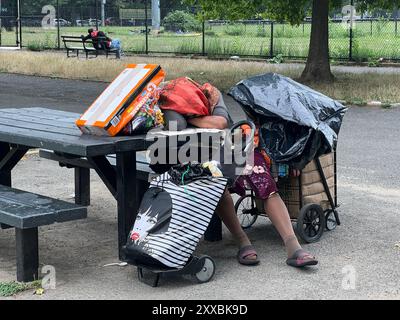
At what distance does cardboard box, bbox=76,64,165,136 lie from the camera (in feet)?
18.2

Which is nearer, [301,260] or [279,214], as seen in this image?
[301,260]

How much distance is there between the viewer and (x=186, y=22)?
45.8 metres

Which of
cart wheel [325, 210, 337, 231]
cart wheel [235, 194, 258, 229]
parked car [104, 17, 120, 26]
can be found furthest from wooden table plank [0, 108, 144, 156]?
parked car [104, 17, 120, 26]

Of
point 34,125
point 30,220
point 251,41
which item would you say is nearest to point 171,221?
point 30,220

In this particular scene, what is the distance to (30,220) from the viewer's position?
17.3 ft

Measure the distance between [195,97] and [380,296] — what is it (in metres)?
1.82

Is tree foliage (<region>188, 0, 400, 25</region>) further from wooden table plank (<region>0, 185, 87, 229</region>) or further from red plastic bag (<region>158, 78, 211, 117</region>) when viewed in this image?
wooden table plank (<region>0, 185, 87, 229</region>)

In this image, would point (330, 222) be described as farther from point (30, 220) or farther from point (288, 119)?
point (30, 220)

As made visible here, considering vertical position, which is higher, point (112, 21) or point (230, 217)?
point (112, 21)

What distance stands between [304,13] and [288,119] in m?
14.3

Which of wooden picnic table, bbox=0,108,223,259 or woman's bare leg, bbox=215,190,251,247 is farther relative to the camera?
woman's bare leg, bbox=215,190,251,247

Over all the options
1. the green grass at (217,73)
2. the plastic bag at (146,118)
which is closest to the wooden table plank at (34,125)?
the plastic bag at (146,118)

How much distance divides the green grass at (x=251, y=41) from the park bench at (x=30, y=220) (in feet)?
67.9

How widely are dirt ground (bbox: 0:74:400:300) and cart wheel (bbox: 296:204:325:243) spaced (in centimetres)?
8
